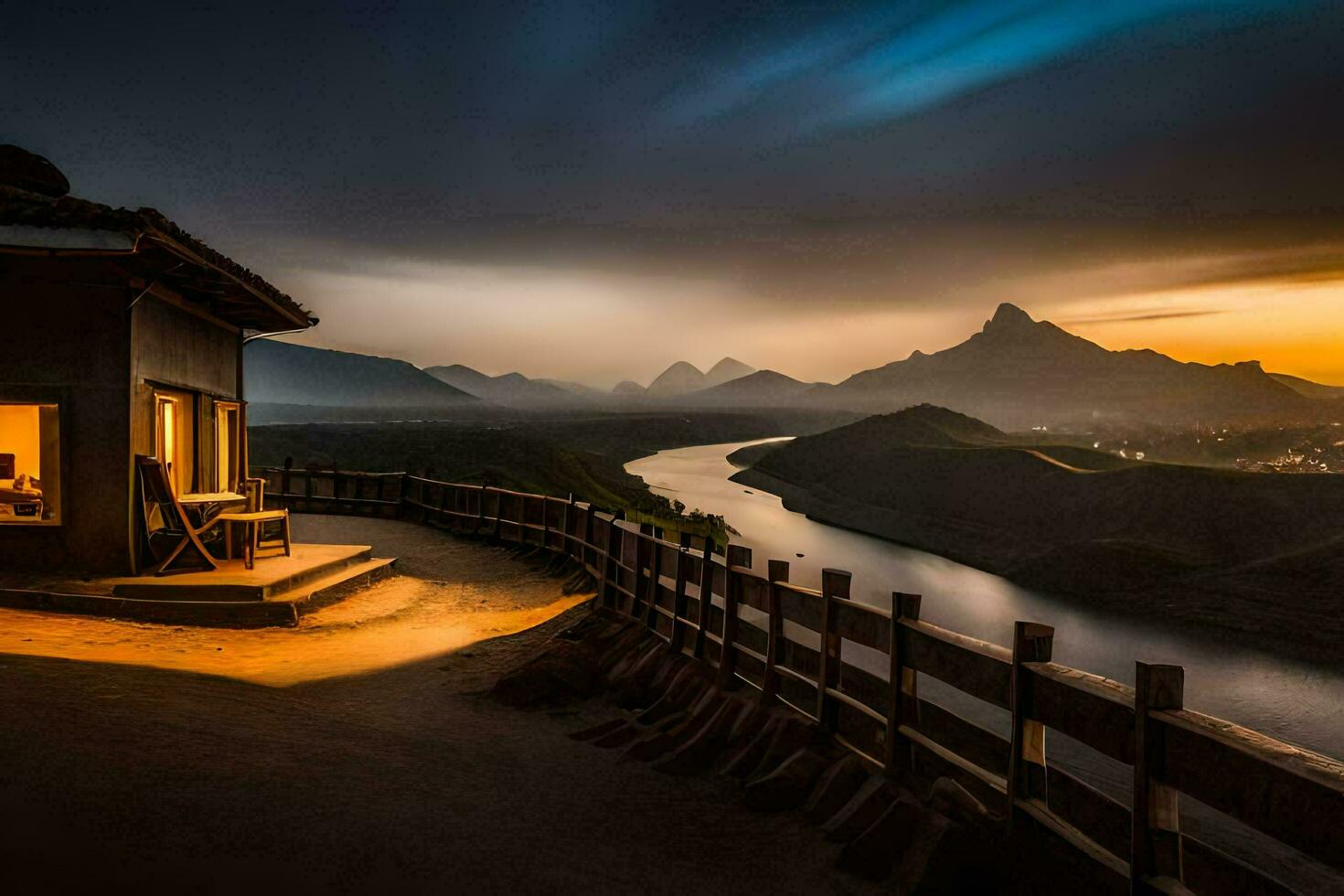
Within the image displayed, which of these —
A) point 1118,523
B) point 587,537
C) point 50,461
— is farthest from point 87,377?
point 1118,523

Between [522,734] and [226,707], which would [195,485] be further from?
[522,734]

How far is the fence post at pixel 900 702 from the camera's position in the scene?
4.90 m

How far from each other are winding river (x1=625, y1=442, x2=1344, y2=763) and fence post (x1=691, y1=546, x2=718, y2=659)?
9978 mm

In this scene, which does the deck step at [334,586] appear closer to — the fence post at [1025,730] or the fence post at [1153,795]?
the fence post at [1025,730]

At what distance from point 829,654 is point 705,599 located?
2.08m

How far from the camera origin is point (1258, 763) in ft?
9.21

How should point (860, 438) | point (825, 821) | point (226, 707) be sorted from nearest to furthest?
point (825, 821)
point (226, 707)
point (860, 438)

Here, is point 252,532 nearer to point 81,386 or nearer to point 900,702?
point 81,386

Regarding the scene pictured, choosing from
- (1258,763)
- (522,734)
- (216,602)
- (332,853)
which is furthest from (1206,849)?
(216,602)

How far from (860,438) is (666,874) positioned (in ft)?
263

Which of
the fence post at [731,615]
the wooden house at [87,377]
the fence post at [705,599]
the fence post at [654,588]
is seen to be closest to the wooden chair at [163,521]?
the wooden house at [87,377]

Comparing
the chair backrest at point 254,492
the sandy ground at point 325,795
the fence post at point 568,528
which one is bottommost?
the sandy ground at point 325,795

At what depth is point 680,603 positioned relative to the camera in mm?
8016

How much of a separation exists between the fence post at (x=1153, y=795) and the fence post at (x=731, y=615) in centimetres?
382
